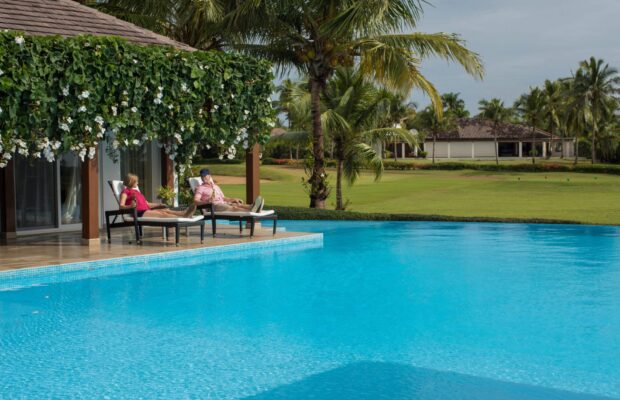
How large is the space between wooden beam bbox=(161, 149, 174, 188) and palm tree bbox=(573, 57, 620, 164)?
77665 millimetres

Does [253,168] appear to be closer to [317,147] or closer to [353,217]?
[353,217]

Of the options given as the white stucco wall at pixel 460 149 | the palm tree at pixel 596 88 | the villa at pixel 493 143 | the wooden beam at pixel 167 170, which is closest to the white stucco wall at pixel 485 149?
the villa at pixel 493 143

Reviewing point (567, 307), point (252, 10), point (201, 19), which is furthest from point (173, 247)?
point (201, 19)

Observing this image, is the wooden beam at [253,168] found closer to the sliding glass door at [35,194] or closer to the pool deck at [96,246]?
the pool deck at [96,246]

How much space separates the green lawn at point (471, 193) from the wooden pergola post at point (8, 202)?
706 inches

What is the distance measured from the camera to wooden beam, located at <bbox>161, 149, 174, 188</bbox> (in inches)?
728

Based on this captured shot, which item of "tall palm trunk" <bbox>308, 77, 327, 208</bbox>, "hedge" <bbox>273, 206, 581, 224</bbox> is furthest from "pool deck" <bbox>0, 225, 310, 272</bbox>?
"tall palm trunk" <bbox>308, 77, 327, 208</bbox>

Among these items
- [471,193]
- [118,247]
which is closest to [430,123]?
[471,193]

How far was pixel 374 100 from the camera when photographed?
1048 inches

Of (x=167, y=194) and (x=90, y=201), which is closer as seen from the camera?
(x=90, y=201)

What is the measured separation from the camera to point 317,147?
23.5m

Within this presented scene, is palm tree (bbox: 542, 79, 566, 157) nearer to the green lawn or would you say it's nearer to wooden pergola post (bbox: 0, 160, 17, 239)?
the green lawn

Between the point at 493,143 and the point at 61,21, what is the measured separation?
92888 mm

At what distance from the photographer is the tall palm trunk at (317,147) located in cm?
2297
